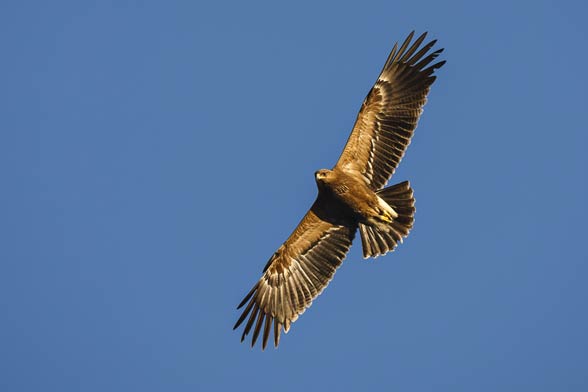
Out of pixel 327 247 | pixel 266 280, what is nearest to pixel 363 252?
pixel 327 247

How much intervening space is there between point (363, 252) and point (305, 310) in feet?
4.71

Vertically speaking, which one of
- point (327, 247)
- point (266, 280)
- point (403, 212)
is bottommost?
point (266, 280)

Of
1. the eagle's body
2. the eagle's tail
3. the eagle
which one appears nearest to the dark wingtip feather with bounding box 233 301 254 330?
the eagle

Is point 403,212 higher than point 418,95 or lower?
lower

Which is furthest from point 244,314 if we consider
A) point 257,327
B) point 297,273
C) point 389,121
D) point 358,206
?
point 389,121

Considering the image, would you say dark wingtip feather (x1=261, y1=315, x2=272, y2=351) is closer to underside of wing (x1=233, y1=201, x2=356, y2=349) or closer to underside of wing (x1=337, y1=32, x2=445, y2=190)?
underside of wing (x1=233, y1=201, x2=356, y2=349)

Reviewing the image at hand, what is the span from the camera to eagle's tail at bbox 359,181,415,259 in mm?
12593

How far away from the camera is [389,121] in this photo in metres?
13.1

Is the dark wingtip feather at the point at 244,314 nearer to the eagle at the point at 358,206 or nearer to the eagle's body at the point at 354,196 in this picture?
the eagle at the point at 358,206

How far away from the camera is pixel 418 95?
1302 cm

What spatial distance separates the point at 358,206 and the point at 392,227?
70 cm

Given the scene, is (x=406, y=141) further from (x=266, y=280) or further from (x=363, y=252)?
(x=266, y=280)

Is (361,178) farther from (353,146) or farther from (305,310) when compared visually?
(305,310)

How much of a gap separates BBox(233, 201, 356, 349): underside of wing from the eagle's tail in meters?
0.44
